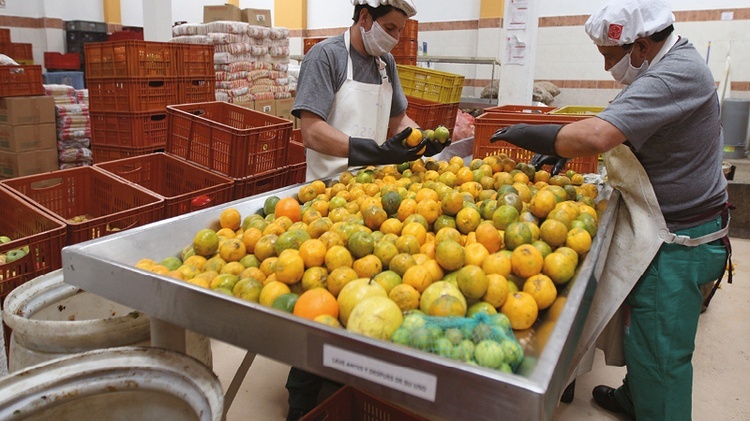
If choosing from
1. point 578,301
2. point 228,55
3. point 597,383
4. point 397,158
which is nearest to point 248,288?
point 578,301

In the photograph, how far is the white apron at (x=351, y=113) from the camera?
2855 mm

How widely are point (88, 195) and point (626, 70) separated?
307 centimetres

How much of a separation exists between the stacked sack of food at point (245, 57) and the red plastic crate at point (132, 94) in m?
1.61

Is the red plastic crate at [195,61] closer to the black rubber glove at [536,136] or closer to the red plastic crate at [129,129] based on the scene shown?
the red plastic crate at [129,129]

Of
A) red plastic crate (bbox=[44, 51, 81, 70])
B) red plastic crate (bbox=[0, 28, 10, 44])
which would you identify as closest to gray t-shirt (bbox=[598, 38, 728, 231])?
red plastic crate (bbox=[0, 28, 10, 44])

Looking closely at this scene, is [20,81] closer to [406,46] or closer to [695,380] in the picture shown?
[406,46]

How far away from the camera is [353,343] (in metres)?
1.09

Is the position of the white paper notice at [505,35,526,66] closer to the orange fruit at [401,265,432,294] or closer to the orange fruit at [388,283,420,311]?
the orange fruit at [401,265,432,294]

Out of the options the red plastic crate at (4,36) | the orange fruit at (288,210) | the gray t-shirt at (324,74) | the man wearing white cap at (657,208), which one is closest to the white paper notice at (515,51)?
the gray t-shirt at (324,74)

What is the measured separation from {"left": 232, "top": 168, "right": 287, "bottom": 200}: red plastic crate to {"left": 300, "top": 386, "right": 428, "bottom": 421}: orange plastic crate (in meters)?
1.65

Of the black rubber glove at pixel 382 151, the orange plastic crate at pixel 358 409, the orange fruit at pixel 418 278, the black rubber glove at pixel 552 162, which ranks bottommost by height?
→ the orange plastic crate at pixel 358 409

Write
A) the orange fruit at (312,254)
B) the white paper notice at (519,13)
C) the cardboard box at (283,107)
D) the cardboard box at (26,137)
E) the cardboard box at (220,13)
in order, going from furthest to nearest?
the cardboard box at (220,13) → the cardboard box at (283,107) → the cardboard box at (26,137) → the white paper notice at (519,13) → the orange fruit at (312,254)

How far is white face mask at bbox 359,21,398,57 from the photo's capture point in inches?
109

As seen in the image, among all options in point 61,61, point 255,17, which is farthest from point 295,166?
point 61,61
